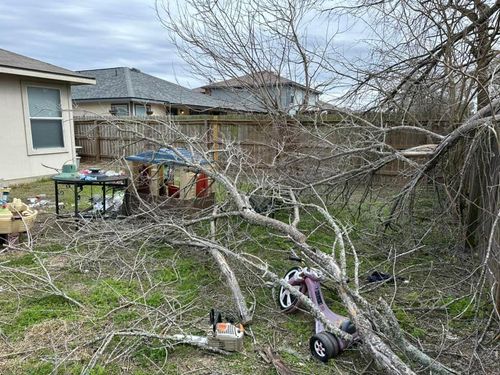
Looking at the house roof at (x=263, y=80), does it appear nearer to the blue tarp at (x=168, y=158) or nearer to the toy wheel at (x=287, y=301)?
the blue tarp at (x=168, y=158)

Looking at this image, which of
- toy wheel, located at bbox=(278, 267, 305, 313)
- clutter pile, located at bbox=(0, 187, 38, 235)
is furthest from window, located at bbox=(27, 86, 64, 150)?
toy wheel, located at bbox=(278, 267, 305, 313)

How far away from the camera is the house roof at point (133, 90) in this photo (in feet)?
59.1

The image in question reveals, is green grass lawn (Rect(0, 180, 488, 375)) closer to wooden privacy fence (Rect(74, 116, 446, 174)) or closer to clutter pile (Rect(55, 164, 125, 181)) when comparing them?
clutter pile (Rect(55, 164, 125, 181))

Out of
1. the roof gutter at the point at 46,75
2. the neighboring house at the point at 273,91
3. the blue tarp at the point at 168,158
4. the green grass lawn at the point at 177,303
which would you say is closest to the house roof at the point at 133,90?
the roof gutter at the point at 46,75

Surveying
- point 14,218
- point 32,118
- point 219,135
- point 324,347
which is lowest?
point 324,347

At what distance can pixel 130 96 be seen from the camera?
17344 millimetres

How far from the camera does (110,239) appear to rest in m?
4.52

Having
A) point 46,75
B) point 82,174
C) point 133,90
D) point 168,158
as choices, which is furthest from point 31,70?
point 133,90

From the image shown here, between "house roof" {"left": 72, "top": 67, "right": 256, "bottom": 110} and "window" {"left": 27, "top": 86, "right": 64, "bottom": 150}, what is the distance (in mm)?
6971

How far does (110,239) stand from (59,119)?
695 cm

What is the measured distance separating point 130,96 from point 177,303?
51.5 ft

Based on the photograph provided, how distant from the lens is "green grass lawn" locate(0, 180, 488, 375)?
101 inches

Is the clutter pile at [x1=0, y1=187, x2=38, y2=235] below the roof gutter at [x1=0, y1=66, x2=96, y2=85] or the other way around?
below

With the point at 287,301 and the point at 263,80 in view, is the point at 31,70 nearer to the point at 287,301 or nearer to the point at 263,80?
the point at 263,80
